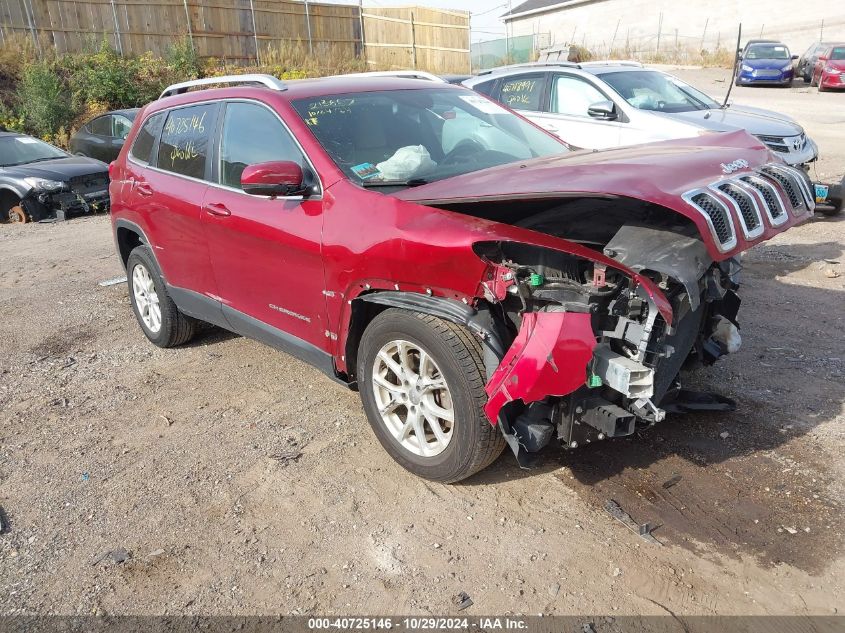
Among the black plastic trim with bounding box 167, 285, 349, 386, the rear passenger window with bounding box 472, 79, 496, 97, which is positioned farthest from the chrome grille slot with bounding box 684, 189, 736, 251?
the rear passenger window with bounding box 472, 79, 496, 97

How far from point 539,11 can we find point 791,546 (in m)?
51.3

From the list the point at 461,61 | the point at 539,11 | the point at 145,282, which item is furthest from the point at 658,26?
the point at 145,282

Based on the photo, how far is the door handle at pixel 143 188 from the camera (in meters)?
4.97

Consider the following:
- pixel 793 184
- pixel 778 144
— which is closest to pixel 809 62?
pixel 778 144

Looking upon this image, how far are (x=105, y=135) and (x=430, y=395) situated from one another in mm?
12946

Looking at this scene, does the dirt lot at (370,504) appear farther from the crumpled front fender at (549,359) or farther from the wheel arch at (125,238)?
the wheel arch at (125,238)

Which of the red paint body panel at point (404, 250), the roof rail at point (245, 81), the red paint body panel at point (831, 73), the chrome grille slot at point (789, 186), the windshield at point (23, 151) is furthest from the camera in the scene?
the red paint body panel at point (831, 73)

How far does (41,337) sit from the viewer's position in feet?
19.5

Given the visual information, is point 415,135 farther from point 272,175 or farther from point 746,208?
point 746,208

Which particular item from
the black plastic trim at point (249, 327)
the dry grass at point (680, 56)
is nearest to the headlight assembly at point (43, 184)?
the black plastic trim at point (249, 327)

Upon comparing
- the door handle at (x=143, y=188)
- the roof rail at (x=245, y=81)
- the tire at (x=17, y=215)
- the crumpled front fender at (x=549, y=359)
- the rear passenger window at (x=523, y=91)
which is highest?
the roof rail at (x=245, y=81)

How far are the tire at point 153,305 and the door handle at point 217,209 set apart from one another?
107cm

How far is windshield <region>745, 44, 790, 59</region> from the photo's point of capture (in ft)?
82.5

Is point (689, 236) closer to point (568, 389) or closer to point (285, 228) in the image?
point (568, 389)
